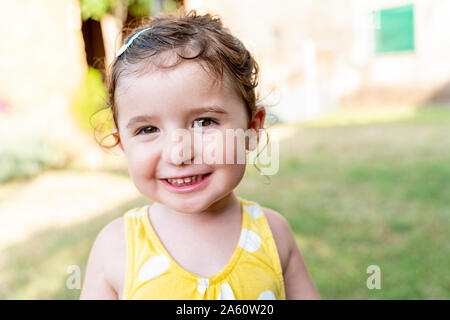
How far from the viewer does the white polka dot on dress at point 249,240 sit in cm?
139

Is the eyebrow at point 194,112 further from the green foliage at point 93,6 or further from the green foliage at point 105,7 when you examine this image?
the green foliage at point 93,6

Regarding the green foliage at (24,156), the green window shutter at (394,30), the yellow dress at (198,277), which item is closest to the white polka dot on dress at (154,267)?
the yellow dress at (198,277)

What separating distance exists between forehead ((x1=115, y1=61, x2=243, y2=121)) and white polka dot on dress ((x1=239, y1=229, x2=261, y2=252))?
415mm

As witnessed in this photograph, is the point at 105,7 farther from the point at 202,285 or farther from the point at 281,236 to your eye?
the point at 202,285

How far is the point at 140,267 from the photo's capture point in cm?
133

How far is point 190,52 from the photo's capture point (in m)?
1.25

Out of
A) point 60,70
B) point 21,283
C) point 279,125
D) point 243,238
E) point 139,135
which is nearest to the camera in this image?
point 139,135

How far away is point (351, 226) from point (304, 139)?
4.15 meters

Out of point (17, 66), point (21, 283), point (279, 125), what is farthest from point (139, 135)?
point (279, 125)

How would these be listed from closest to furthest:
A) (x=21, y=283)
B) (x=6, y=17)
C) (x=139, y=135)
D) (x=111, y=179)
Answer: (x=139, y=135)
(x=21, y=283)
(x=111, y=179)
(x=6, y=17)

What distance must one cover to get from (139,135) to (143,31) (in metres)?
0.34

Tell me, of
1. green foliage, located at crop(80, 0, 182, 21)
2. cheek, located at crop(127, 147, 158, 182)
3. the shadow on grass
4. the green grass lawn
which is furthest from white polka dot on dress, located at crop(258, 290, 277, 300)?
green foliage, located at crop(80, 0, 182, 21)
